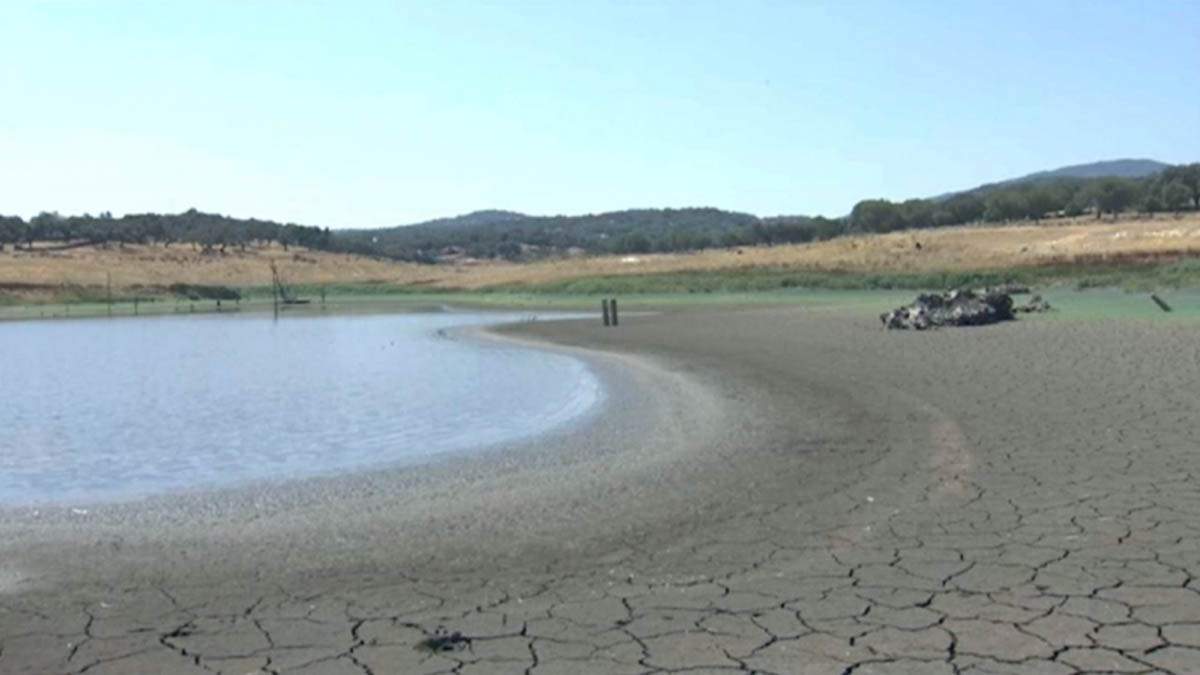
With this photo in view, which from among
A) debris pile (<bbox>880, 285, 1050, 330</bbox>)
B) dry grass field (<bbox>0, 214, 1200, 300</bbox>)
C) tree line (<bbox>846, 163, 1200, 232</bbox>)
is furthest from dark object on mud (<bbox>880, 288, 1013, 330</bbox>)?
tree line (<bbox>846, 163, 1200, 232</bbox>)

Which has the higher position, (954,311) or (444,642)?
(954,311)

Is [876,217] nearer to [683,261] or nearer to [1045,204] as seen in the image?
[1045,204]

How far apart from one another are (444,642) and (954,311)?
26.2 metres

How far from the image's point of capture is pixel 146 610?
24.6 ft

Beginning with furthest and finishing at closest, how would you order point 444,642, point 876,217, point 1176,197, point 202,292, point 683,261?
1. point 876,217
2. point 1176,197
3. point 683,261
4. point 202,292
5. point 444,642

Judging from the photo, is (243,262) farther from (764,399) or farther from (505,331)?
(764,399)

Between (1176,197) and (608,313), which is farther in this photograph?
(1176,197)

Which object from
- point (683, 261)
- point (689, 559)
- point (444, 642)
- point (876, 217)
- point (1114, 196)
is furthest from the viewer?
point (876, 217)

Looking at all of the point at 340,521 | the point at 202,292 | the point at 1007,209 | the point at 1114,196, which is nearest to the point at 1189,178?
the point at 1114,196

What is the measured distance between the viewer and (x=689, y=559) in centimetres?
832

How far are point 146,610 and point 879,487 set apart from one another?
5826mm

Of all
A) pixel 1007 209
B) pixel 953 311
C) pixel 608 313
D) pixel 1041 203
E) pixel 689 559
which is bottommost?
pixel 608 313

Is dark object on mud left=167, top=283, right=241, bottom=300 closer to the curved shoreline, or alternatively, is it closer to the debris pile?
the debris pile

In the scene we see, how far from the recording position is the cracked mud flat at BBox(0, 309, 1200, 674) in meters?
6.39
